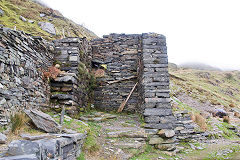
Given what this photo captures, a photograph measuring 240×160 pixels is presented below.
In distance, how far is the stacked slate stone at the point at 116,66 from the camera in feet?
31.8

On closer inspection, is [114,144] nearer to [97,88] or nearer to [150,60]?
[150,60]

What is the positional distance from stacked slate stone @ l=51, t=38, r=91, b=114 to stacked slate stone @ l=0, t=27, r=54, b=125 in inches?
24.6

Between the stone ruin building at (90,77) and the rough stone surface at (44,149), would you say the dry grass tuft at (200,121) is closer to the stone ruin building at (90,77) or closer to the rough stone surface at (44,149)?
the stone ruin building at (90,77)

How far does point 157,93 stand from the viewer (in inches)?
283

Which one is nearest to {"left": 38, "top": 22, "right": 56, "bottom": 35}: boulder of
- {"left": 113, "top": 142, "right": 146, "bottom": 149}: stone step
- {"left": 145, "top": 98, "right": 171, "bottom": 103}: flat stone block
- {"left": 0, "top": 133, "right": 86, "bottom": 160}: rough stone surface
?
{"left": 145, "top": 98, "right": 171, "bottom": 103}: flat stone block

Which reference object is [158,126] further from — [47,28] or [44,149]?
[47,28]

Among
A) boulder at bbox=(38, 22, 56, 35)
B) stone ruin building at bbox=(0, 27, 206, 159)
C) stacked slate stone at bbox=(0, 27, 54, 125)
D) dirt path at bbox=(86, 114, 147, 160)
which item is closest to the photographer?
stacked slate stone at bbox=(0, 27, 54, 125)

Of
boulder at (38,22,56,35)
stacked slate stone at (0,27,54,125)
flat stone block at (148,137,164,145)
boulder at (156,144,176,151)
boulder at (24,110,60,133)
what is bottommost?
boulder at (156,144,176,151)

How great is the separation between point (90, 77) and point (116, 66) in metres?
1.81

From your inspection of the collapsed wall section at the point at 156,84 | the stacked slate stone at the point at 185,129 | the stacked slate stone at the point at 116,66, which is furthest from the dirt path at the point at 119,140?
the stacked slate stone at the point at 185,129

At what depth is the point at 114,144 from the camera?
18.6 feet

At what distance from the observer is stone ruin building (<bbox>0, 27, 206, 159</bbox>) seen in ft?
15.1

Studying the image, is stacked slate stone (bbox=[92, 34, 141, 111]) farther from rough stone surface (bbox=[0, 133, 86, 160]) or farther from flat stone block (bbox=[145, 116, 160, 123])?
rough stone surface (bbox=[0, 133, 86, 160])

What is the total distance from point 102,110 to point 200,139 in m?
5.98
